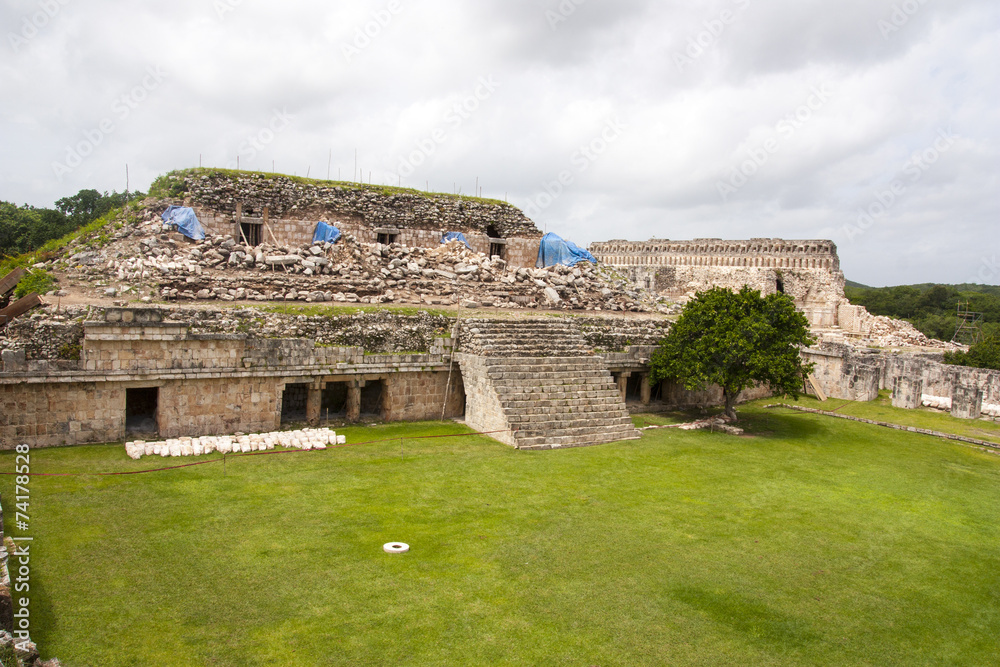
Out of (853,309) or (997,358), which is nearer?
(997,358)

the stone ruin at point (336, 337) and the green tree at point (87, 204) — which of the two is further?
the green tree at point (87, 204)

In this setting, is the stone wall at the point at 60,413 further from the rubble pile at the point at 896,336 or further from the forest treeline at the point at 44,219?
the rubble pile at the point at 896,336

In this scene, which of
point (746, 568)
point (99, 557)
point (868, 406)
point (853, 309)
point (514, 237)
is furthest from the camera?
point (853, 309)

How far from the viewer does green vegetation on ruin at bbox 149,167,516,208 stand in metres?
18.6

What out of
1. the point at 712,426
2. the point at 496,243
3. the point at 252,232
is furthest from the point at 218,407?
the point at 496,243

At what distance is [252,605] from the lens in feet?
19.3

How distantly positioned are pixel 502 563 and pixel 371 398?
28.7 ft

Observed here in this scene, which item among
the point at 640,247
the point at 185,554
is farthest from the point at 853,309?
the point at 185,554

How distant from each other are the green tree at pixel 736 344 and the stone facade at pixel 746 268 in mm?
17895

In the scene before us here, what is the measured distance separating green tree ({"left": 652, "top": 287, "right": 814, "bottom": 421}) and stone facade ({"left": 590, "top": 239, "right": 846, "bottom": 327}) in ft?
58.7

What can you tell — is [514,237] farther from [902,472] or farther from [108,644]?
[108,644]

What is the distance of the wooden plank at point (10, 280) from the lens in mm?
11828

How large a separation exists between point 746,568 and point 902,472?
675cm

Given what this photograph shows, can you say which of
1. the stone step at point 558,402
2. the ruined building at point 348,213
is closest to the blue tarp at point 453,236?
the ruined building at point 348,213
